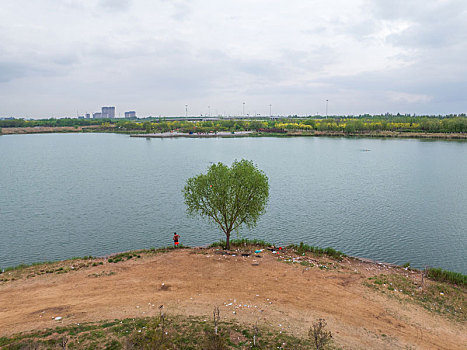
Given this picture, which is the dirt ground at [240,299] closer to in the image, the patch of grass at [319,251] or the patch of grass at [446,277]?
the patch of grass at [319,251]

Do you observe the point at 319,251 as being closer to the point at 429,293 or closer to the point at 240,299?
the point at 429,293

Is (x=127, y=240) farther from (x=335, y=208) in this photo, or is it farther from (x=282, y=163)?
(x=282, y=163)

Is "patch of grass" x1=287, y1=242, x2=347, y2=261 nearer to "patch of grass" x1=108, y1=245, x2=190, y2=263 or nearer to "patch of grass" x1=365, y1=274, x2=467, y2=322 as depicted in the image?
"patch of grass" x1=365, y1=274, x2=467, y2=322

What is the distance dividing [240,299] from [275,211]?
2427 cm

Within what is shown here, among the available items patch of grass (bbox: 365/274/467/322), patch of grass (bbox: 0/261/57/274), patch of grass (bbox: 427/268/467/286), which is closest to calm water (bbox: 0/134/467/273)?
patch of grass (bbox: 0/261/57/274)

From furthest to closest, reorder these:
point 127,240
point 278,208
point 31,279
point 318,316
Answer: point 278,208
point 127,240
point 31,279
point 318,316

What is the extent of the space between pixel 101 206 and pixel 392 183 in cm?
5155

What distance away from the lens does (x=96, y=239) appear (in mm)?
34000

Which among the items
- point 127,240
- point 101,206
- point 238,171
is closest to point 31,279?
point 127,240

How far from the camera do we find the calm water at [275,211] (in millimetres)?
32062

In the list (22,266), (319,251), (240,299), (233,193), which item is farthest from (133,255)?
(319,251)

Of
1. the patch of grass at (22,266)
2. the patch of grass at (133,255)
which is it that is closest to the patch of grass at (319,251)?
the patch of grass at (133,255)

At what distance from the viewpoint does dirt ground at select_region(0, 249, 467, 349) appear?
16.0 m

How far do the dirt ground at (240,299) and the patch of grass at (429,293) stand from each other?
90 cm
